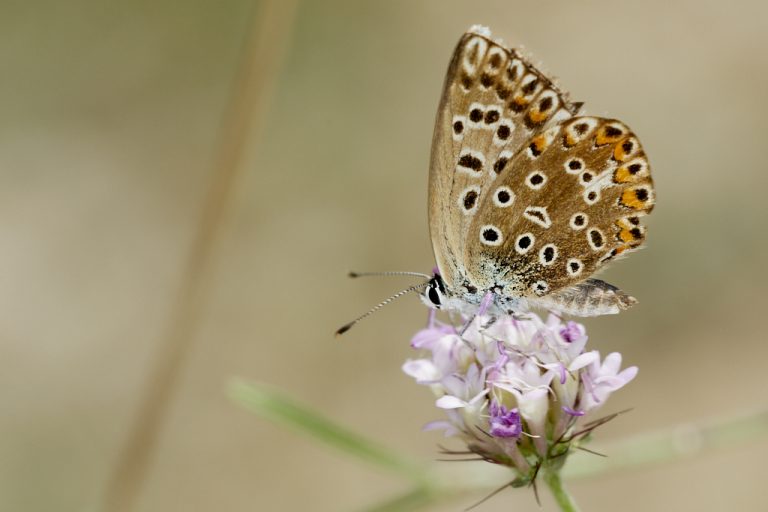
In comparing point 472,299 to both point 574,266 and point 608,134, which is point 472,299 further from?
point 608,134

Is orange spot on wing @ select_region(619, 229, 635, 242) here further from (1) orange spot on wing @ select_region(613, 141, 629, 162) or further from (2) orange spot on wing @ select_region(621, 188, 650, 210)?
(1) orange spot on wing @ select_region(613, 141, 629, 162)

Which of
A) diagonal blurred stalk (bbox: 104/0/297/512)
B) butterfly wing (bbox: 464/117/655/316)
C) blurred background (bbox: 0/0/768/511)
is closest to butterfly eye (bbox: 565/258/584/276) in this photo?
butterfly wing (bbox: 464/117/655/316)

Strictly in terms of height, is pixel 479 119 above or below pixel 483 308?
above

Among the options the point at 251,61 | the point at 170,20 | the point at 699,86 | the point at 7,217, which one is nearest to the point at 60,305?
the point at 7,217

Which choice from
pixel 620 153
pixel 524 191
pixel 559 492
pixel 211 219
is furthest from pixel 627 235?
pixel 211 219

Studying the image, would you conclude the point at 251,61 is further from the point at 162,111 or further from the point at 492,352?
the point at 162,111
